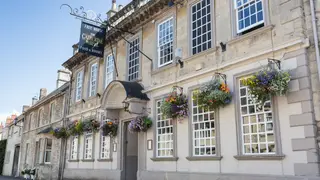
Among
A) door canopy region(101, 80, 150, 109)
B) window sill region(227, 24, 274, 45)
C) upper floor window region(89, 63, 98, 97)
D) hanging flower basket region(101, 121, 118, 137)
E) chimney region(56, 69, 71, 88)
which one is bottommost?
hanging flower basket region(101, 121, 118, 137)

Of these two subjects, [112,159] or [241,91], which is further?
[112,159]

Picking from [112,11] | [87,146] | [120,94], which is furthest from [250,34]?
[87,146]

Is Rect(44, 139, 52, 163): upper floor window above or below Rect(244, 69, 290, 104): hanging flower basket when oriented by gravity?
below

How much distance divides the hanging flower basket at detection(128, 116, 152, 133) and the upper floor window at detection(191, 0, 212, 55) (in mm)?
3207

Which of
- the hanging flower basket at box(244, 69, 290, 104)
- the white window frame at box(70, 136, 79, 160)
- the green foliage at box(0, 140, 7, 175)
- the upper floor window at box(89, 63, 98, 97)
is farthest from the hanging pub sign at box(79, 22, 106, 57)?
the green foliage at box(0, 140, 7, 175)

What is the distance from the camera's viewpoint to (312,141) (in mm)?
7367

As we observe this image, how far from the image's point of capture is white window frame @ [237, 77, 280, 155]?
8.27 metres

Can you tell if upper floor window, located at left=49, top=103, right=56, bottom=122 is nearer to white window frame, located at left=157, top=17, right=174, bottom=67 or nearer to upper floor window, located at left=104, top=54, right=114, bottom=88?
upper floor window, located at left=104, top=54, right=114, bottom=88

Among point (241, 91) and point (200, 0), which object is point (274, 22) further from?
point (200, 0)

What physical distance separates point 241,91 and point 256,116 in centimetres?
94

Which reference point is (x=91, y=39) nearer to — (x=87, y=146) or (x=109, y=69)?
(x=109, y=69)

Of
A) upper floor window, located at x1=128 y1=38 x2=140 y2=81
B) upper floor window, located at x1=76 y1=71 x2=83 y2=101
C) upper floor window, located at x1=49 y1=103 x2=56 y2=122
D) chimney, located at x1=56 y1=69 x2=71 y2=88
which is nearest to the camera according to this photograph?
upper floor window, located at x1=128 y1=38 x2=140 y2=81

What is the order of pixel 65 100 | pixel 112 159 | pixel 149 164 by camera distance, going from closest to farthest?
pixel 149 164 < pixel 112 159 < pixel 65 100

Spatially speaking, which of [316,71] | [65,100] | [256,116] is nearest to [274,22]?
[316,71]
